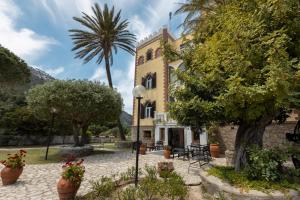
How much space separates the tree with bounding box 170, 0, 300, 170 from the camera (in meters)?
4.92

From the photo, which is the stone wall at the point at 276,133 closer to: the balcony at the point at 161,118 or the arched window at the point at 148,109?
the balcony at the point at 161,118

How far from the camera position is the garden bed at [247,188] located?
16.7 feet

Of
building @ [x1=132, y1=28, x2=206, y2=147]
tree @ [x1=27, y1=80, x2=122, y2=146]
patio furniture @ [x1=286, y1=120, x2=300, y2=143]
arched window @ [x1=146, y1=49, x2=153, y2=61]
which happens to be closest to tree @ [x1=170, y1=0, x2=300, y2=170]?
patio furniture @ [x1=286, y1=120, x2=300, y2=143]

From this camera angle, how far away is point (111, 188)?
630 centimetres

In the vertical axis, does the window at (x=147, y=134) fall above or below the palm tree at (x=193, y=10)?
below

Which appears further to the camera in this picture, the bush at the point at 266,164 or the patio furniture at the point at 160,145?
the patio furniture at the point at 160,145

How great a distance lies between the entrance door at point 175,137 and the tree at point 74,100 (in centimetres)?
689

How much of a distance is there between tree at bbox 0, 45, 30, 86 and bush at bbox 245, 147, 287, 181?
1061 inches

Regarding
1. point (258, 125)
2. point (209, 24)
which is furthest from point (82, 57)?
point (258, 125)

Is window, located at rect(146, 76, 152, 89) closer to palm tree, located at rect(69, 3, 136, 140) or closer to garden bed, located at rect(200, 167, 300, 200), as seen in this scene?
palm tree, located at rect(69, 3, 136, 140)

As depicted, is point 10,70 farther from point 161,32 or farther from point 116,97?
point 161,32

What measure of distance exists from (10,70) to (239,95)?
27361 millimetres

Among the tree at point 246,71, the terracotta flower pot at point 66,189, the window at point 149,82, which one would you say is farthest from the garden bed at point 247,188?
the window at point 149,82

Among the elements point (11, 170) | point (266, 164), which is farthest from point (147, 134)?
point (266, 164)
